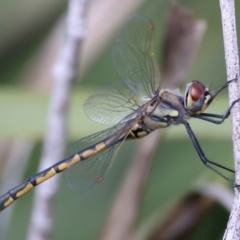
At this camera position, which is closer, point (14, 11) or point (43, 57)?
point (43, 57)

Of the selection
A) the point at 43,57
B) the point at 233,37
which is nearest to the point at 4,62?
the point at 43,57

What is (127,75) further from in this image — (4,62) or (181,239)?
(4,62)

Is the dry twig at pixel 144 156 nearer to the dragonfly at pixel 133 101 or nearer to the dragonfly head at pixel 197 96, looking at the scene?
the dragonfly at pixel 133 101

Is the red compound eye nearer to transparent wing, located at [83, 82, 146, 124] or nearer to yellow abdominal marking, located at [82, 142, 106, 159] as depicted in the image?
transparent wing, located at [83, 82, 146, 124]

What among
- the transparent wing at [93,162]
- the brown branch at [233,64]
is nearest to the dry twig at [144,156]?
the transparent wing at [93,162]

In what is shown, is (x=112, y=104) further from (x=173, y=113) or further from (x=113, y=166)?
(x=113, y=166)

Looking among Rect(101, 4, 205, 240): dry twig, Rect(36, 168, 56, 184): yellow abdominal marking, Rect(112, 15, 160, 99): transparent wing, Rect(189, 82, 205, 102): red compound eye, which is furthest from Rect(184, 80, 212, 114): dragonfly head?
Rect(36, 168, 56, 184): yellow abdominal marking
